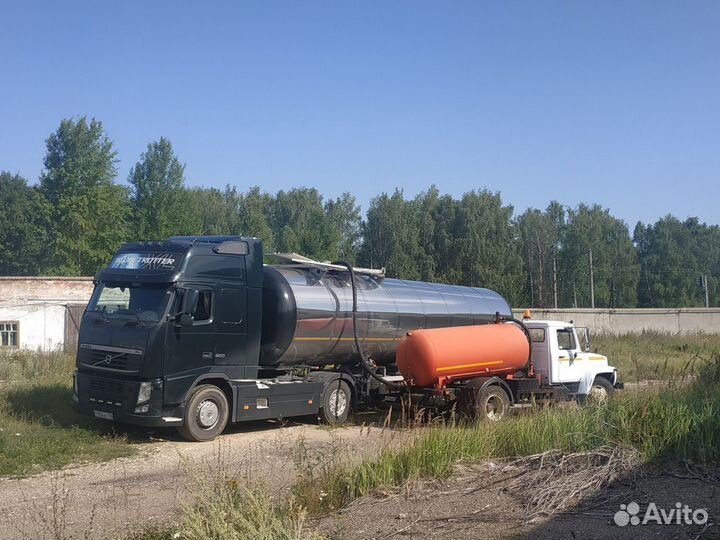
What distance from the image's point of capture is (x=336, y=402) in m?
15.8

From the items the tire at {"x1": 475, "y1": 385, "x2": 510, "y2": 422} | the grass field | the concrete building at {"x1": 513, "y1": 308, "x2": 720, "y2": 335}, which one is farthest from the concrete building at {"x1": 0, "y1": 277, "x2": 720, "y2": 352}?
the concrete building at {"x1": 513, "y1": 308, "x2": 720, "y2": 335}

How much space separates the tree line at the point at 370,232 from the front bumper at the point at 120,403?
34476mm

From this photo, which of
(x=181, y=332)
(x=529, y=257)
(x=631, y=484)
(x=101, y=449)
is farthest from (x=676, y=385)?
(x=529, y=257)

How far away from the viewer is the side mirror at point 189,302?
1302 centimetres

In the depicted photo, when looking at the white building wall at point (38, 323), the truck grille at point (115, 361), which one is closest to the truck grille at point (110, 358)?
the truck grille at point (115, 361)

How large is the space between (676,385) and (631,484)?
4128 millimetres

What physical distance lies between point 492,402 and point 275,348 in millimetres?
4593

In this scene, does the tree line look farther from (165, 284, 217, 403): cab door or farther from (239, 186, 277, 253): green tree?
(165, 284, 217, 403): cab door

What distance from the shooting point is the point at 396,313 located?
16906 millimetres

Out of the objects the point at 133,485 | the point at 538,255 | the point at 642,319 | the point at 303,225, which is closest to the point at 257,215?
the point at 303,225

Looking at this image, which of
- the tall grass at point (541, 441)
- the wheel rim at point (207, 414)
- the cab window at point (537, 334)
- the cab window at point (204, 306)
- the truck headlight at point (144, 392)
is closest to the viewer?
the tall grass at point (541, 441)

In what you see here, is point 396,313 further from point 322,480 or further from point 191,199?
point 191,199

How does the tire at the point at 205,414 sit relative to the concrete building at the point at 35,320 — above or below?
below

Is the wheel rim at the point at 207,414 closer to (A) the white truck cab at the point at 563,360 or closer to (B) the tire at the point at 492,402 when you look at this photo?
(B) the tire at the point at 492,402
